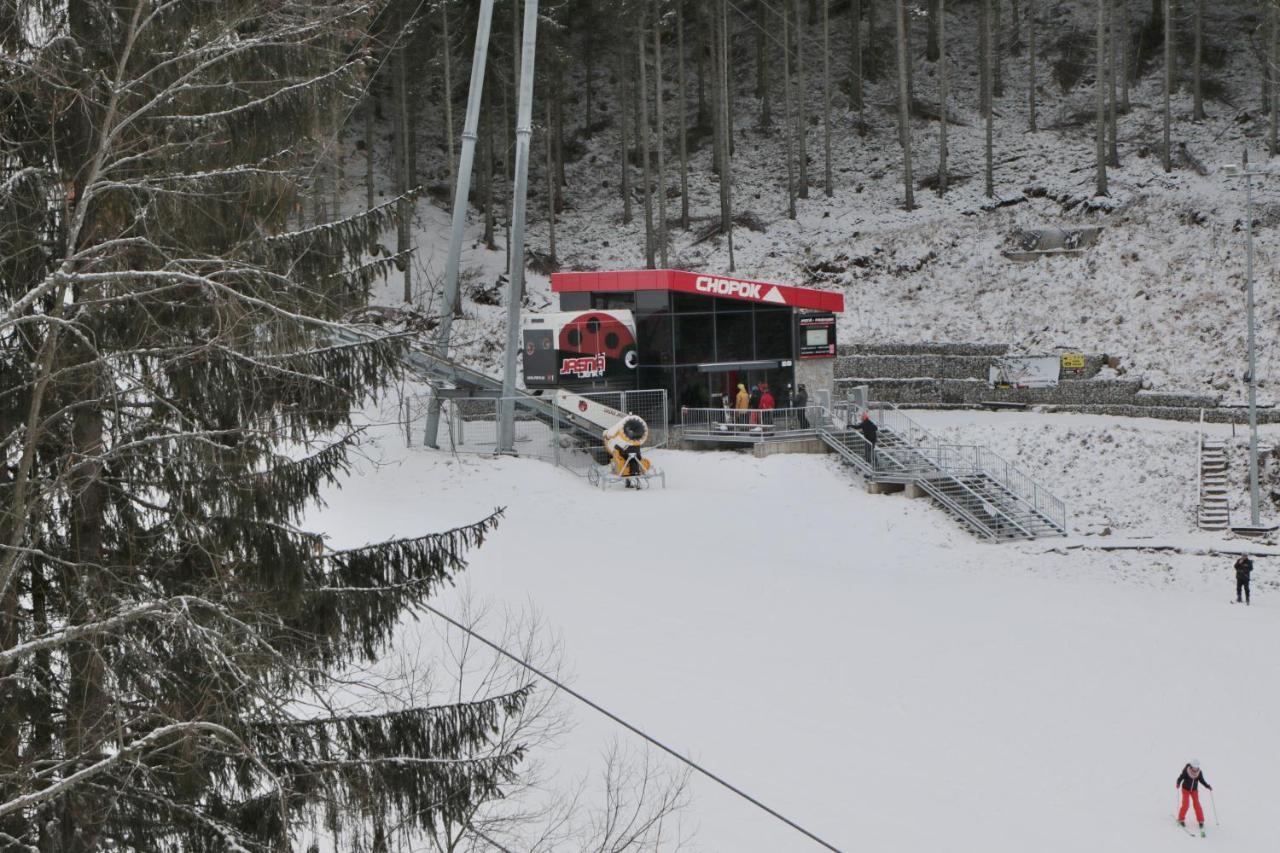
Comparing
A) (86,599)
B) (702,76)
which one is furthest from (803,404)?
(702,76)

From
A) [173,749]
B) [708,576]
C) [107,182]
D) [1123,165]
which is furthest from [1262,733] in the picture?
[1123,165]

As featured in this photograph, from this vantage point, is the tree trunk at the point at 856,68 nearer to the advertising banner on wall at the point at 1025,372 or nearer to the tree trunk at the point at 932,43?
the tree trunk at the point at 932,43

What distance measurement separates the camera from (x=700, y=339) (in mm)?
32688

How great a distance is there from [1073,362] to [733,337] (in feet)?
37.5

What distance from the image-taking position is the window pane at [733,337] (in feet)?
108

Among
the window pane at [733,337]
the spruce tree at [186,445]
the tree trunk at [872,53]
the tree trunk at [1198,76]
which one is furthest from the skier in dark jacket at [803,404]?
the tree trunk at [872,53]

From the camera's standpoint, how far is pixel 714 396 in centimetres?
3272

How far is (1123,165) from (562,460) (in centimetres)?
3020

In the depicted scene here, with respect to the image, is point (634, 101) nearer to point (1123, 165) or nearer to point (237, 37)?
point (1123, 165)

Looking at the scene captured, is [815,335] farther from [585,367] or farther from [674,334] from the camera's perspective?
[585,367]

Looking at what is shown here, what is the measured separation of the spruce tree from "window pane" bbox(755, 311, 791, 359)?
1003 inches

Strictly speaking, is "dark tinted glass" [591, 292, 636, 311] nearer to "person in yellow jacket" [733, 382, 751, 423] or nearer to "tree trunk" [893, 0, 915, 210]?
"person in yellow jacket" [733, 382, 751, 423]

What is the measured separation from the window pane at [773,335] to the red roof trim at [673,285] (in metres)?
0.44

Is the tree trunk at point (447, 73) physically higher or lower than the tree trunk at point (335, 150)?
higher
